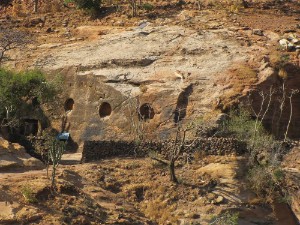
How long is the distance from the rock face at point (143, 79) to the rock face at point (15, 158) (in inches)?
193

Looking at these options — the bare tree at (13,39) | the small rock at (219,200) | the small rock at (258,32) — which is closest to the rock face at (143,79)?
the small rock at (258,32)

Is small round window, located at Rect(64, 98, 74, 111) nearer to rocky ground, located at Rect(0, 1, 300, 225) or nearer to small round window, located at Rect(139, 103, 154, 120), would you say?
rocky ground, located at Rect(0, 1, 300, 225)

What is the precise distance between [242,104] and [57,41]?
37.1ft

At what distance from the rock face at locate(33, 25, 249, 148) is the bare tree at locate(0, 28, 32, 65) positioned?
169cm

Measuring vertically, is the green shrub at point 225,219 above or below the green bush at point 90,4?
below

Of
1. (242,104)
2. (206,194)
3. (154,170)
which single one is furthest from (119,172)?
(242,104)

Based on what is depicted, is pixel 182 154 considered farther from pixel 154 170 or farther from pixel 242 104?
pixel 242 104

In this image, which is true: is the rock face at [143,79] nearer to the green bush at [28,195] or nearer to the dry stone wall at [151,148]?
the dry stone wall at [151,148]

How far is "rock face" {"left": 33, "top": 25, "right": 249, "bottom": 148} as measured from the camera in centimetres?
2555

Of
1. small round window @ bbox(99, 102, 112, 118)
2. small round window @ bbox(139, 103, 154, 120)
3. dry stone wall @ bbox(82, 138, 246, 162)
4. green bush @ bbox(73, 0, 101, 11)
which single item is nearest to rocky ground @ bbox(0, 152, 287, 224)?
dry stone wall @ bbox(82, 138, 246, 162)

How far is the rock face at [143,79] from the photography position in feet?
83.8

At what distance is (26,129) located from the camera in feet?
89.2

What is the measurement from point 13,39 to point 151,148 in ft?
40.4

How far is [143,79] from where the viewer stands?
88.3ft
